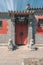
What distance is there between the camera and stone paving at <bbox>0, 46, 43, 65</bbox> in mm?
21716

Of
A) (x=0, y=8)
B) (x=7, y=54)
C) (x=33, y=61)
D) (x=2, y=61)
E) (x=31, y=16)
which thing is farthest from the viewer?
(x=0, y=8)

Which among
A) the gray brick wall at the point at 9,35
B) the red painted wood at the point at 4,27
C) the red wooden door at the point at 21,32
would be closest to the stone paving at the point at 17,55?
the gray brick wall at the point at 9,35

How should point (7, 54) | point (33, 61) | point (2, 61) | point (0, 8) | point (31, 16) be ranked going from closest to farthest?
point (33, 61) → point (2, 61) → point (7, 54) → point (31, 16) → point (0, 8)

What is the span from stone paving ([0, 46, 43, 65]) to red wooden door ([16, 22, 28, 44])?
132cm

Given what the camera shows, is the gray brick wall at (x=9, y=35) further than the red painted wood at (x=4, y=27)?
No

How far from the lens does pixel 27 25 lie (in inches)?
1079

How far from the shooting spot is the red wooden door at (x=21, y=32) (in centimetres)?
2739

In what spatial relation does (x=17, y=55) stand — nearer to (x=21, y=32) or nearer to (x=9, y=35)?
(x=9, y=35)

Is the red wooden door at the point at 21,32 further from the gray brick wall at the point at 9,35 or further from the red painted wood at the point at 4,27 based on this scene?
the red painted wood at the point at 4,27

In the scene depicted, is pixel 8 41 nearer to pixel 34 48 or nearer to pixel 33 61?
pixel 34 48

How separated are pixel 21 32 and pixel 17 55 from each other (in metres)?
4.27

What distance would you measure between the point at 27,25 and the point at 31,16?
113 cm

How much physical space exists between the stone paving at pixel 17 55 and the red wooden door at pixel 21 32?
132 centimetres

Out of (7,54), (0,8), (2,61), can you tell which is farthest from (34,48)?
(0,8)
